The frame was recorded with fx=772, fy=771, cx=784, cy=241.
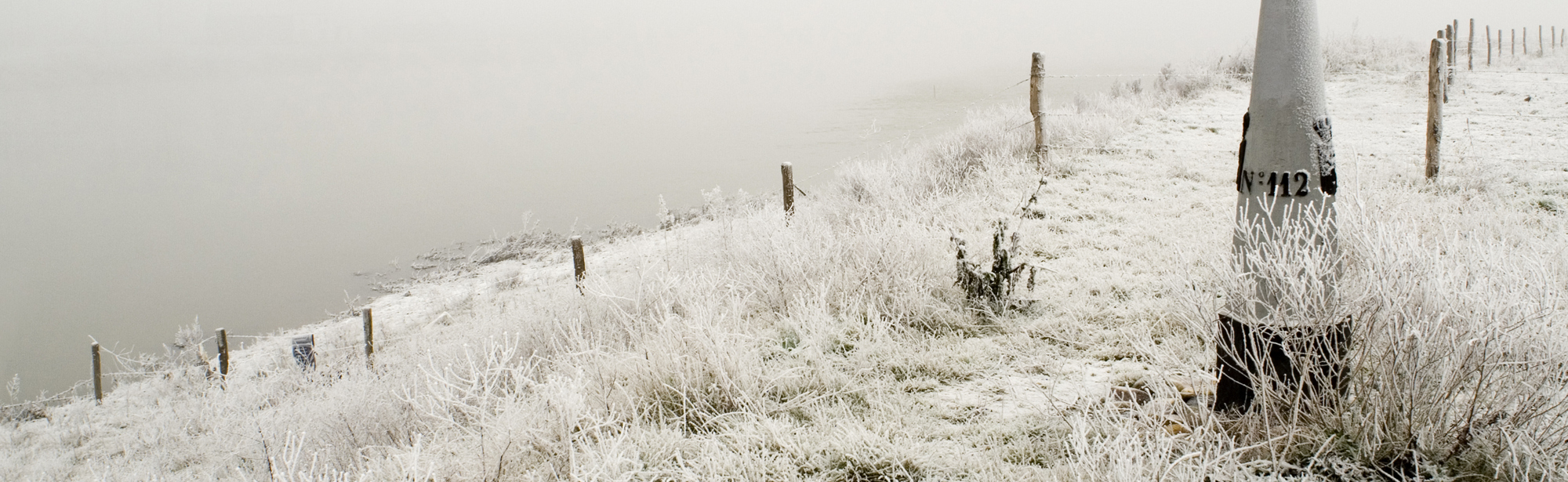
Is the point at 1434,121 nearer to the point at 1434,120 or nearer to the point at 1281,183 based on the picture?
the point at 1434,120

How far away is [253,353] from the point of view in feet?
54.4

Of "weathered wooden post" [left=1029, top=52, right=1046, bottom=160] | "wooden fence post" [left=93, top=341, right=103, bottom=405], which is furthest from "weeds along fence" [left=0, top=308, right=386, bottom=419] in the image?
"weathered wooden post" [left=1029, top=52, right=1046, bottom=160]

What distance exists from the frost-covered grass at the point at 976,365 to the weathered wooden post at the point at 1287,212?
103 mm

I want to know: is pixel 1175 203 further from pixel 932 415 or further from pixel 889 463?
pixel 889 463

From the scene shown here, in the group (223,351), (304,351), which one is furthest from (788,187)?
(223,351)

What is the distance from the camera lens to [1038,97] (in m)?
9.80

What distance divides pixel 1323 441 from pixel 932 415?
1428 millimetres

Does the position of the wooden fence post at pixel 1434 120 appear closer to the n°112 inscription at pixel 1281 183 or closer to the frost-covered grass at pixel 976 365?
the frost-covered grass at pixel 976 365

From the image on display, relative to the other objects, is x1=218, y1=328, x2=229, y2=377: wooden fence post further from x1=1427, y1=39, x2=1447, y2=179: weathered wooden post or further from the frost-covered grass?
x1=1427, y1=39, x2=1447, y2=179: weathered wooden post

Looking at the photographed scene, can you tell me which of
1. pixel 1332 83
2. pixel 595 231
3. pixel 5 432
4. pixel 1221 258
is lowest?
pixel 5 432

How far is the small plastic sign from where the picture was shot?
1137 cm

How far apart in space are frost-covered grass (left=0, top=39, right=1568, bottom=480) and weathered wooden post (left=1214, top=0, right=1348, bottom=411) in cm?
10

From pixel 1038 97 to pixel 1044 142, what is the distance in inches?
23.6

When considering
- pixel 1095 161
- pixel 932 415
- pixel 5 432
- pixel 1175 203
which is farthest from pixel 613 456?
pixel 5 432
